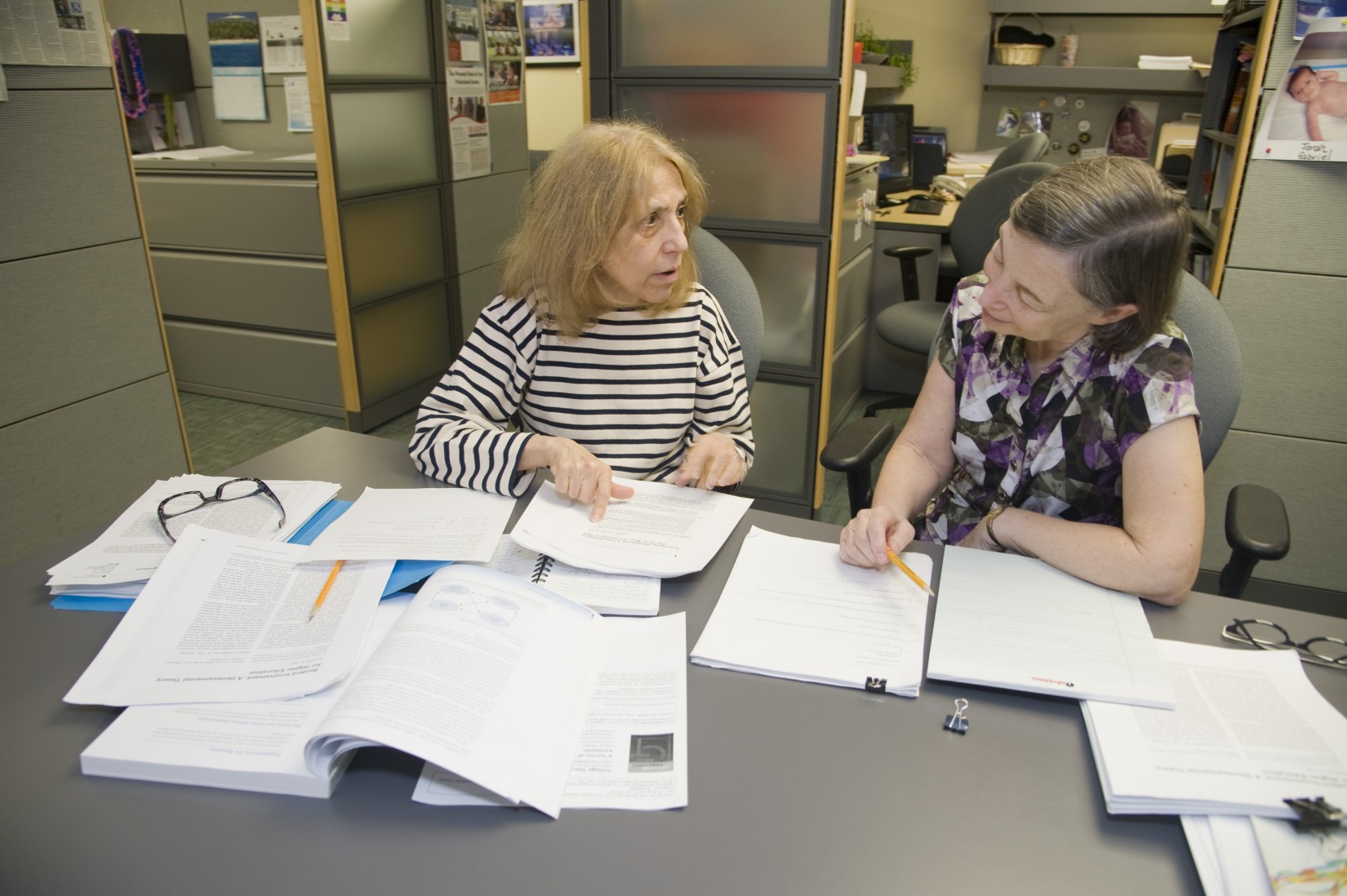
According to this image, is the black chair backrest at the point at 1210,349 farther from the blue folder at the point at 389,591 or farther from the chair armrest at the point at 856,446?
the blue folder at the point at 389,591

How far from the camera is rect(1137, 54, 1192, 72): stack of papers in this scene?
4.01 m

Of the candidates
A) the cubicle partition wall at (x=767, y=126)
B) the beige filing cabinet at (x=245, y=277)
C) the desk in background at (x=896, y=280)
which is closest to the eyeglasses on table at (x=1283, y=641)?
the cubicle partition wall at (x=767, y=126)

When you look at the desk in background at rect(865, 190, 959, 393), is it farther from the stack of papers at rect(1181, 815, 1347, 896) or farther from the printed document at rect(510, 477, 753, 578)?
the stack of papers at rect(1181, 815, 1347, 896)

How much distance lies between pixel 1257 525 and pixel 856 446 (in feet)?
2.01

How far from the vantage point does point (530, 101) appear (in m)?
5.48

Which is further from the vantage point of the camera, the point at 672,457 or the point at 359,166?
the point at 359,166

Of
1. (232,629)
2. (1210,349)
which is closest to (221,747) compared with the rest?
(232,629)

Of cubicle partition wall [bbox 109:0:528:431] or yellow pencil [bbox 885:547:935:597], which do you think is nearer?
yellow pencil [bbox 885:547:935:597]

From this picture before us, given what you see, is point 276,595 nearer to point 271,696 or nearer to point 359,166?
point 271,696

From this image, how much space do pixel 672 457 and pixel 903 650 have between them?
2.39 ft

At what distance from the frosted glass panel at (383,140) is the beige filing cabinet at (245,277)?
0.54ft

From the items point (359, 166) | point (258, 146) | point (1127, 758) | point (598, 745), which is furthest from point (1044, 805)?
point (258, 146)

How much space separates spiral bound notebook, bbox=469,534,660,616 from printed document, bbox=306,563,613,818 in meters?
0.04


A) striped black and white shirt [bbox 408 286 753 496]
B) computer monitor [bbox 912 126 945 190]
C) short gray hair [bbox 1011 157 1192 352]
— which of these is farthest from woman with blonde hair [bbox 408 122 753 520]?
computer monitor [bbox 912 126 945 190]
